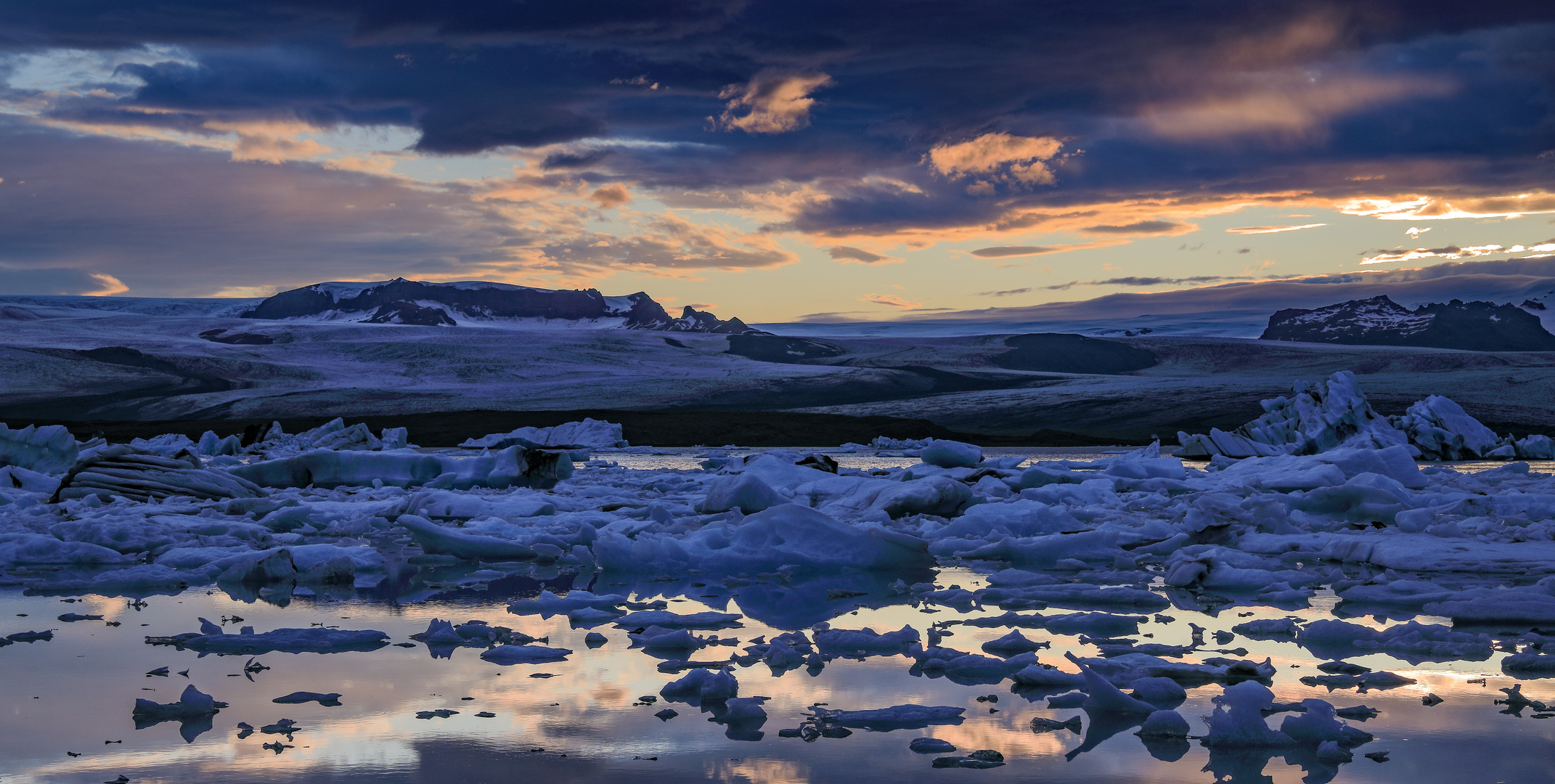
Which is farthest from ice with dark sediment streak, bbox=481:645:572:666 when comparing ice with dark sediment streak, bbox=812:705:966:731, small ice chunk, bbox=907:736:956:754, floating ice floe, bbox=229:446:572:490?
floating ice floe, bbox=229:446:572:490

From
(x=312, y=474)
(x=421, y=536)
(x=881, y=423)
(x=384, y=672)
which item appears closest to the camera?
(x=384, y=672)

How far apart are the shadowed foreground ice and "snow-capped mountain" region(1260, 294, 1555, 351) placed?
12858cm

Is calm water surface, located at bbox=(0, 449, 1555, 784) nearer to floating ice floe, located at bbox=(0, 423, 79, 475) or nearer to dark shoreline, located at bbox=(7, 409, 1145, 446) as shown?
floating ice floe, located at bbox=(0, 423, 79, 475)

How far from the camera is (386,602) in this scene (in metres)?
7.46

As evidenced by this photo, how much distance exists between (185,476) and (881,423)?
34.1 m

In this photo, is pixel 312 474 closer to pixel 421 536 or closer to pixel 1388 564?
pixel 421 536

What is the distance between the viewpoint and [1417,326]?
13500cm

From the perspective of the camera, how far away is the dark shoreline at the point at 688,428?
135 feet

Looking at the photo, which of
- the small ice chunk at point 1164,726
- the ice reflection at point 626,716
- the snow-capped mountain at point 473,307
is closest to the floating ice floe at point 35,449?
the ice reflection at point 626,716

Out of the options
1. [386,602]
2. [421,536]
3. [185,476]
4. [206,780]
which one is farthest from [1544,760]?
[185,476]

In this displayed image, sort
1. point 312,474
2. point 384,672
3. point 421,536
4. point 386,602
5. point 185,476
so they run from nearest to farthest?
point 384,672 < point 386,602 < point 421,536 < point 185,476 < point 312,474

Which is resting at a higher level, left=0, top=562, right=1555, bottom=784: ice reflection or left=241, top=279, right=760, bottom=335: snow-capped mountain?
left=241, top=279, right=760, bottom=335: snow-capped mountain

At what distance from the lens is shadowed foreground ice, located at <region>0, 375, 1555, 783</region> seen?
4082 millimetres

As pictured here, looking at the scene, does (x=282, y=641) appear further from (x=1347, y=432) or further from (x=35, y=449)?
(x=1347, y=432)
